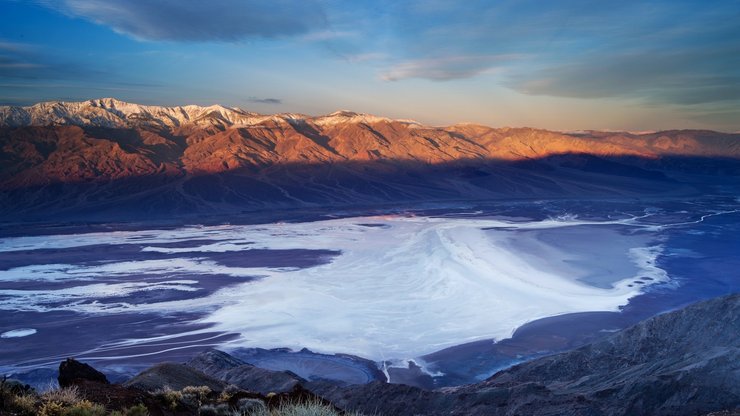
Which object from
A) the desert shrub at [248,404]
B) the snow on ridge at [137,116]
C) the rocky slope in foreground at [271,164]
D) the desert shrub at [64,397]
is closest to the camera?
the desert shrub at [64,397]

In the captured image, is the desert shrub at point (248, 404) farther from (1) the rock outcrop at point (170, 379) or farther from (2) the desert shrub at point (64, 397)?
(1) the rock outcrop at point (170, 379)

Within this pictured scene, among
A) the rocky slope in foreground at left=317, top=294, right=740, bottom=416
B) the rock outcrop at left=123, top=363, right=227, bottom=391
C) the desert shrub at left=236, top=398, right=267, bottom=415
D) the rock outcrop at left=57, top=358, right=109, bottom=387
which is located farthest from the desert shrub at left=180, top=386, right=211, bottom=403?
the rocky slope in foreground at left=317, top=294, right=740, bottom=416

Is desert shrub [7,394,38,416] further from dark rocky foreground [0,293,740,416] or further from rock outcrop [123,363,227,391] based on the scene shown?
rock outcrop [123,363,227,391]

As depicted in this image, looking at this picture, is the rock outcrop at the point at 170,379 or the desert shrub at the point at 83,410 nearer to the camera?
the desert shrub at the point at 83,410

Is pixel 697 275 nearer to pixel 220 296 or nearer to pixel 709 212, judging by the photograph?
pixel 220 296

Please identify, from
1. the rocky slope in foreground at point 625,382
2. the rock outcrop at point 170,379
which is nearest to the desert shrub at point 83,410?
the rock outcrop at point 170,379

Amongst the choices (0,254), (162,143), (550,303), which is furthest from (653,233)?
(162,143)
